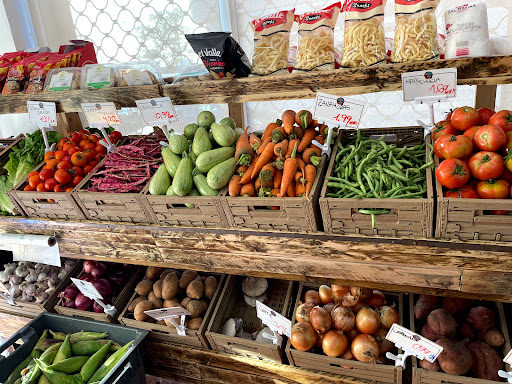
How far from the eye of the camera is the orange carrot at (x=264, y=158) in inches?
66.6

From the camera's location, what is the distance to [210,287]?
90.5 inches

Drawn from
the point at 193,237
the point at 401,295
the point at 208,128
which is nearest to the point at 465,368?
the point at 401,295

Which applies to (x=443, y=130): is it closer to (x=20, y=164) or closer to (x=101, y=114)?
(x=101, y=114)

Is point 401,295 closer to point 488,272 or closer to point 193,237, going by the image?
point 488,272

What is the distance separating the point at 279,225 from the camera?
1.64 meters

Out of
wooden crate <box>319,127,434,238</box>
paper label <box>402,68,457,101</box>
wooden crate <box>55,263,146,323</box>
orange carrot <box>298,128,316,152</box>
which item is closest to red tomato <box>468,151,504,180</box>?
wooden crate <box>319,127,434,238</box>

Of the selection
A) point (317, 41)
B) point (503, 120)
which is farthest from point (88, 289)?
point (503, 120)

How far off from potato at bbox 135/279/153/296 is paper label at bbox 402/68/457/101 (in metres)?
1.91

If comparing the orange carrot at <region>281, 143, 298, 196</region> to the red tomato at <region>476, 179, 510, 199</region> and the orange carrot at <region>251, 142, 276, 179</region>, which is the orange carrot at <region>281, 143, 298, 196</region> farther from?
the red tomato at <region>476, 179, 510, 199</region>

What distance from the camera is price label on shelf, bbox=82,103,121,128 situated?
203 cm

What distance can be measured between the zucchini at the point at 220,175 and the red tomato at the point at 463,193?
944 mm

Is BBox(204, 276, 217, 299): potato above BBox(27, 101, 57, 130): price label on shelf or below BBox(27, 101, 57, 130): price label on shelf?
below

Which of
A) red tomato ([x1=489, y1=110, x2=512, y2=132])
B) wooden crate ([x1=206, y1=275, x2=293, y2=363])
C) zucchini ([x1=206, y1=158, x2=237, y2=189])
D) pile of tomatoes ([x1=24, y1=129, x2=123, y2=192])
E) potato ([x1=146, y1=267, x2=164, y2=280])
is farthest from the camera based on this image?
potato ([x1=146, y1=267, x2=164, y2=280])

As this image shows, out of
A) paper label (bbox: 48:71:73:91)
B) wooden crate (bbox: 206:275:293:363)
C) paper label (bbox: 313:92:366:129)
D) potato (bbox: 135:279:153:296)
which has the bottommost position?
wooden crate (bbox: 206:275:293:363)
